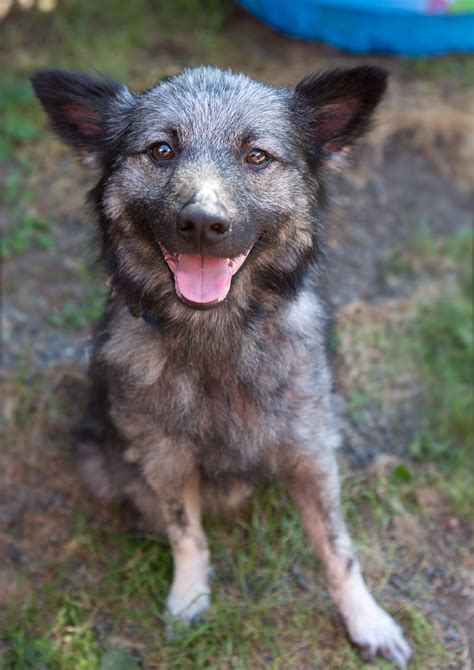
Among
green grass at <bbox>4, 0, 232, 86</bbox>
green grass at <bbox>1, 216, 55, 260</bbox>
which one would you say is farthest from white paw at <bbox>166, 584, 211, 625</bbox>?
green grass at <bbox>4, 0, 232, 86</bbox>

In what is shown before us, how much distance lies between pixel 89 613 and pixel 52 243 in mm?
2083

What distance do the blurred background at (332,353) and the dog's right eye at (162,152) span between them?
2.62ft

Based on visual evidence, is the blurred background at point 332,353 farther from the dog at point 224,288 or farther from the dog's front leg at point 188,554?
the dog at point 224,288

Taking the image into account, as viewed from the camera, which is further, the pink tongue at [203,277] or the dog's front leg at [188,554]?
the dog's front leg at [188,554]

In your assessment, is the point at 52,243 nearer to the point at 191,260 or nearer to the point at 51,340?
the point at 51,340

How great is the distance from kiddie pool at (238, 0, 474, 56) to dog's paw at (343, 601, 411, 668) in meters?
3.66

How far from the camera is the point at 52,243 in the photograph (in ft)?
14.8

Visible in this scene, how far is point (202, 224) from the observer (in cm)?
237

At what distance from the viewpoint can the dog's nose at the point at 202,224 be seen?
2.36 metres

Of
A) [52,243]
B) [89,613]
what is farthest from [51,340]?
[89,613]

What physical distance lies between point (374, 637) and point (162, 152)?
1.92 m

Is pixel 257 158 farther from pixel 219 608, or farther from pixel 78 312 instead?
pixel 78 312

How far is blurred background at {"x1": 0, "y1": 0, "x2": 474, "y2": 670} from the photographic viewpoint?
3.19m

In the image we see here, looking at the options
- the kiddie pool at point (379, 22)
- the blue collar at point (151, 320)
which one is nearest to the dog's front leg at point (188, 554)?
the blue collar at point (151, 320)
